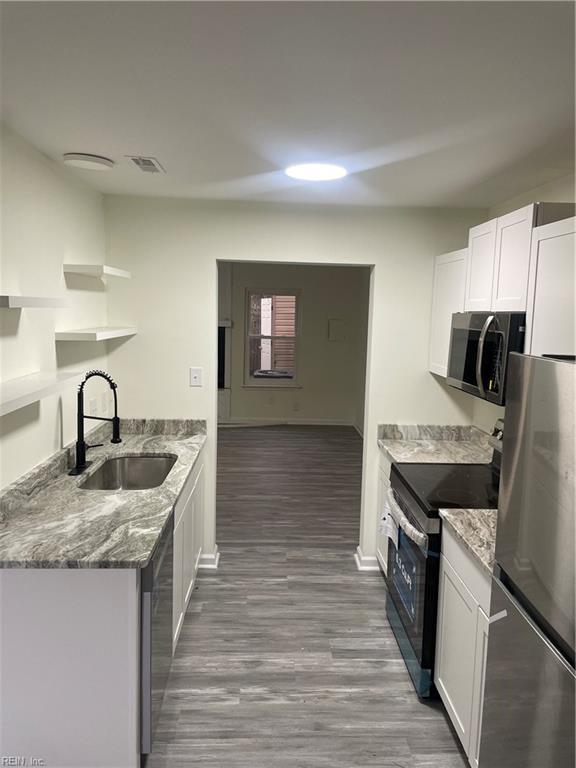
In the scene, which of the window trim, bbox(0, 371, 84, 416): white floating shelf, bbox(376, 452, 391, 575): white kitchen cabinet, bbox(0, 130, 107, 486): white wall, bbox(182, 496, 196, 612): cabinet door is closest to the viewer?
bbox(0, 371, 84, 416): white floating shelf

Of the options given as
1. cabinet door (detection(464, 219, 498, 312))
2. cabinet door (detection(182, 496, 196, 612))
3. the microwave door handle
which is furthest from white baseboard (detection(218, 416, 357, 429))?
the microwave door handle

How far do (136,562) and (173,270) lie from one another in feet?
6.80

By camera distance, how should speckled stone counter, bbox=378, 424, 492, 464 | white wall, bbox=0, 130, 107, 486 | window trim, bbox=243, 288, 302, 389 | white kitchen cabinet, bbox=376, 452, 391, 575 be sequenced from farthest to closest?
window trim, bbox=243, 288, 302, 389
white kitchen cabinet, bbox=376, 452, 391, 575
speckled stone counter, bbox=378, 424, 492, 464
white wall, bbox=0, 130, 107, 486

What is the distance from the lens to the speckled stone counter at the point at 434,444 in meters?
3.08

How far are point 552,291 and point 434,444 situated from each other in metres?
1.64

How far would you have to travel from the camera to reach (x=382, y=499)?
340 centimetres

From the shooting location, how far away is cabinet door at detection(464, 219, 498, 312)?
2.50m

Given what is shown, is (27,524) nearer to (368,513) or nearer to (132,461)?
(132,461)

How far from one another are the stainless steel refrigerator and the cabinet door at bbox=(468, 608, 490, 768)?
16 centimetres

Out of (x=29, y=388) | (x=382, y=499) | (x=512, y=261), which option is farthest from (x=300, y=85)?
(x=382, y=499)

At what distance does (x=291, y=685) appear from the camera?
95.7 inches

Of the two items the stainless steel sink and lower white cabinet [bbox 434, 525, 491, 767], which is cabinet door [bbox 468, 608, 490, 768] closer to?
lower white cabinet [bbox 434, 525, 491, 767]

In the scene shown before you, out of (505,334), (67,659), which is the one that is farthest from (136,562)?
(505,334)

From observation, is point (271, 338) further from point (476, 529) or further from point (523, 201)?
point (476, 529)
